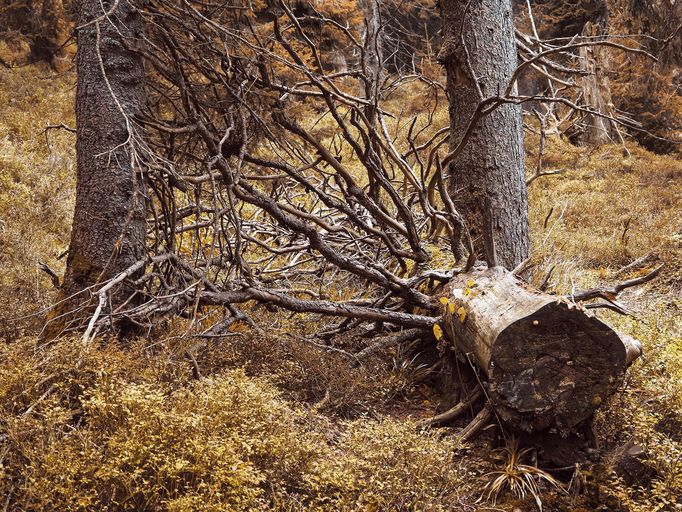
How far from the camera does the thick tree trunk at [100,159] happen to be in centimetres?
379

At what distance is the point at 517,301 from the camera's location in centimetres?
334

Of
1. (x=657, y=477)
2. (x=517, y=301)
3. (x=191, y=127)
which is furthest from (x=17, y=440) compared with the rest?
(x=657, y=477)

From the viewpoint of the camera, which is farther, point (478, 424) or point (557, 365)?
point (478, 424)

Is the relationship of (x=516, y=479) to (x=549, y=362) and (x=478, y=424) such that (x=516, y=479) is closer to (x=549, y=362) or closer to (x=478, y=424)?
(x=478, y=424)

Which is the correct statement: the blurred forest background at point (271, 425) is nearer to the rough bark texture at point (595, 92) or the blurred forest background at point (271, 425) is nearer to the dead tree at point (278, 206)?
the dead tree at point (278, 206)

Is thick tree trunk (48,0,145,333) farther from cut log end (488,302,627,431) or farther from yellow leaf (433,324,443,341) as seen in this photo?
cut log end (488,302,627,431)

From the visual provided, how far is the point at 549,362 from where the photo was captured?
320cm

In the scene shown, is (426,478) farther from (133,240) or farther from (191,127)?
(191,127)

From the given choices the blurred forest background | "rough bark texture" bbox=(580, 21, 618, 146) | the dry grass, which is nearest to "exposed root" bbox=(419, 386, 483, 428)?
the blurred forest background

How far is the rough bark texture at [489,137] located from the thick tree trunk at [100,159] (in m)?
2.80

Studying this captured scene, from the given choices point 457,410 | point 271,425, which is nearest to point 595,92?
point 457,410

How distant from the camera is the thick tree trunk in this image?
12.5 feet

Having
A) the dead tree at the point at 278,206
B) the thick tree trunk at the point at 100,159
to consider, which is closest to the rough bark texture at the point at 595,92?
the dead tree at the point at 278,206

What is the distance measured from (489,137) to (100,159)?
10.5 ft
